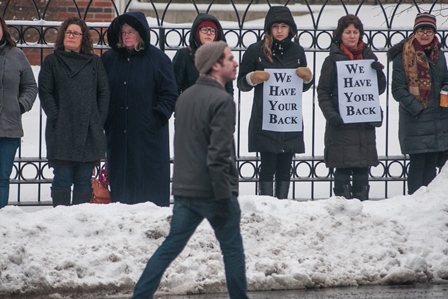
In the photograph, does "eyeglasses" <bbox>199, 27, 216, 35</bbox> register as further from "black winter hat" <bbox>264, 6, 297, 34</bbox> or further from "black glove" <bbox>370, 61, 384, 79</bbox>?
"black glove" <bbox>370, 61, 384, 79</bbox>

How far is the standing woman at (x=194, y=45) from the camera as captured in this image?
838 cm

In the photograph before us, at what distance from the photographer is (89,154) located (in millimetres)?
8094

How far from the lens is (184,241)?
19.0 feet

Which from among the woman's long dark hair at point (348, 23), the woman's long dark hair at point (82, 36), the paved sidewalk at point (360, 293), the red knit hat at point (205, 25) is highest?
the woman's long dark hair at point (348, 23)

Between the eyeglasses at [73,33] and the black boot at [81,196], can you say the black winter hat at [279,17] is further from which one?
the black boot at [81,196]

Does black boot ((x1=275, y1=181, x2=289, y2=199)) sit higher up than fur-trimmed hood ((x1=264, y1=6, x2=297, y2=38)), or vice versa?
fur-trimmed hood ((x1=264, y1=6, x2=297, y2=38))

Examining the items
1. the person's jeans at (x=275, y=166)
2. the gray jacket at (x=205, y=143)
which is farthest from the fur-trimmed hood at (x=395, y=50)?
the gray jacket at (x=205, y=143)

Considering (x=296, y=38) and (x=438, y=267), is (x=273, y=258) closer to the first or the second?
(x=438, y=267)

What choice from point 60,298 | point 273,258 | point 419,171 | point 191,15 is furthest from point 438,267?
point 191,15

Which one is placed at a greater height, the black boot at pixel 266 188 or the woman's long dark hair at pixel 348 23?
the woman's long dark hair at pixel 348 23

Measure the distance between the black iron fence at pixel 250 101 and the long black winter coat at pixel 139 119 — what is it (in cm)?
100

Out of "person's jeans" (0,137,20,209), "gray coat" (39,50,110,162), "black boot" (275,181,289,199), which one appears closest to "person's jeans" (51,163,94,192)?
"gray coat" (39,50,110,162)

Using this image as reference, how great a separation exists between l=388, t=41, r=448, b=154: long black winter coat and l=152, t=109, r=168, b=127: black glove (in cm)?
227

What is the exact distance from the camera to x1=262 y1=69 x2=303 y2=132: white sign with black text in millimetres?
8812
